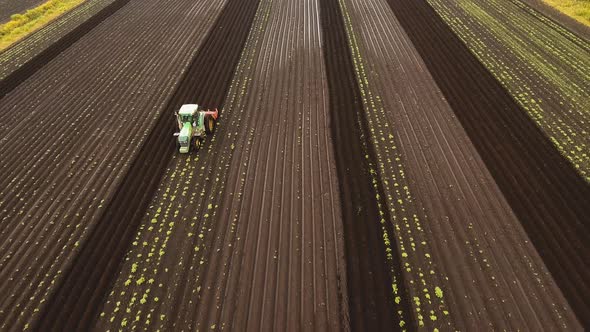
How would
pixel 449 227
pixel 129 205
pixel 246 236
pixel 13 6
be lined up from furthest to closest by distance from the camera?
pixel 13 6, pixel 129 205, pixel 246 236, pixel 449 227

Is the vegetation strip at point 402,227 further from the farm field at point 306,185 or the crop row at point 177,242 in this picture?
the crop row at point 177,242

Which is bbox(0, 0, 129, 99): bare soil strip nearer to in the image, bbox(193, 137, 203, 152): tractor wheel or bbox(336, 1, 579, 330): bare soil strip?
bbox(193, 137, 203, 152): tractor wheel

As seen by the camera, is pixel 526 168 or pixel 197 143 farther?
pixel 197 143

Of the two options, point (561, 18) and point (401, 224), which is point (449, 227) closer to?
point (401, 224)

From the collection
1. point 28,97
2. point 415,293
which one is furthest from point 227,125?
point 28,97

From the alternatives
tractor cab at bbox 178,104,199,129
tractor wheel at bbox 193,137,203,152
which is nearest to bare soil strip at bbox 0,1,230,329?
tractor cab at bbox 178,104,199,129

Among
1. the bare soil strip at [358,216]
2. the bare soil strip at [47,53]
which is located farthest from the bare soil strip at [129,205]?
the bare soil strip at [47,53]

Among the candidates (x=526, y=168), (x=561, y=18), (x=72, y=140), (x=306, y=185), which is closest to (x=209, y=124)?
(x=306, y=185)
